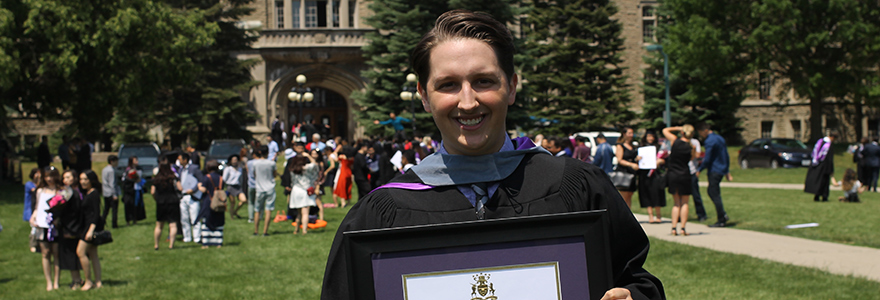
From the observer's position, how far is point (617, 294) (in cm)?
195

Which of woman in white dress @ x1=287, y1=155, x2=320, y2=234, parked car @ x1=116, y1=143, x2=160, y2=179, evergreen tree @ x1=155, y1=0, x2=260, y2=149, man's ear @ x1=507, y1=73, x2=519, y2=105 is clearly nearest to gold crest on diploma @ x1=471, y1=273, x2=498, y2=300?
man's ear @ x1=507, y1=73, x2=519, y2=105

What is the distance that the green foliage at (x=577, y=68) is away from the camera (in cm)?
3978

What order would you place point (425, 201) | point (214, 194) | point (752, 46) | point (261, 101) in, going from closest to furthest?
1. point (425, 201)
2. point (214, 194)
3. point (752, 46)
4. point (261, 101)

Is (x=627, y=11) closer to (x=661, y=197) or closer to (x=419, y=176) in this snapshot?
(x=661, y=197)

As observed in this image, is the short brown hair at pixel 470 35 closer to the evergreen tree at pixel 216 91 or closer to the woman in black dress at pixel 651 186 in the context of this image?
the woman in black dress at pixel 651 186

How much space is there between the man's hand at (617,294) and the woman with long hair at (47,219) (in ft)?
29.9

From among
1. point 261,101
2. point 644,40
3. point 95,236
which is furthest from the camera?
point 644,40

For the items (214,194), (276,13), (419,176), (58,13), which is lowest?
(214,194)

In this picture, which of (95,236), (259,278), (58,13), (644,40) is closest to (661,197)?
(259,278)

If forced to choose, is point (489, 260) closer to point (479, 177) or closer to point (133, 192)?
point (479, 177)

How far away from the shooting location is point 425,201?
219 cm

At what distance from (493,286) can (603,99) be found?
39.8m

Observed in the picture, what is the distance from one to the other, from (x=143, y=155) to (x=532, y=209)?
1069 inches

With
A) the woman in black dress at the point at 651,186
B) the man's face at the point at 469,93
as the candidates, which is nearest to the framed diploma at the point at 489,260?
the man's face at the point at 469,93
